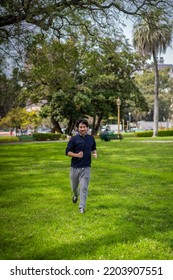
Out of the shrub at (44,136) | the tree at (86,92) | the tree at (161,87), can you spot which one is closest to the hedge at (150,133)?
the tree at (86,92)

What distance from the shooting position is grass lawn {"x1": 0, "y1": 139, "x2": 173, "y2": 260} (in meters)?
5.16

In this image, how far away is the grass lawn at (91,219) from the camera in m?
5.16

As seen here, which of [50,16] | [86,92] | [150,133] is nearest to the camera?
[50,16]

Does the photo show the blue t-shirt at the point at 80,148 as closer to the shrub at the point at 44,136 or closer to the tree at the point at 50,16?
the tree at the point at 50,16

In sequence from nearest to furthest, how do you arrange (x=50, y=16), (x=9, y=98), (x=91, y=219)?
(x=91, y=219), (x=50, y=16), (x=9, y=98)

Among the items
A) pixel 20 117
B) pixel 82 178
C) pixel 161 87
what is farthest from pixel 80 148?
pixel 161 87

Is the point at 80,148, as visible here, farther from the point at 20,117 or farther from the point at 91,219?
the point at 20,117

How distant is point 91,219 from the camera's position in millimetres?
6781

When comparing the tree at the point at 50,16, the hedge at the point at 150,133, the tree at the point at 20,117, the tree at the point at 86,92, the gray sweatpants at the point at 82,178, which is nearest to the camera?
the gray sweatpants at the point at 82,178

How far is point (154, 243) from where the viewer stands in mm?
5418

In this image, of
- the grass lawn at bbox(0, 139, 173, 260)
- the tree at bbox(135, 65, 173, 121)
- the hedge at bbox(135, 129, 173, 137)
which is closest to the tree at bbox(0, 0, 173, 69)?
the grass lawn at bbox(0, 139, 173, 260)
